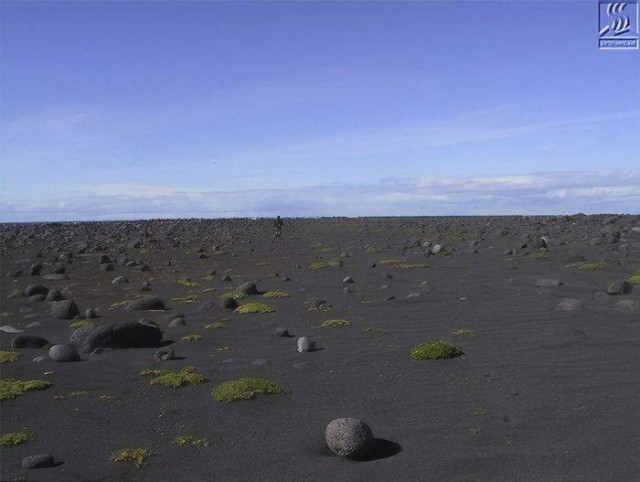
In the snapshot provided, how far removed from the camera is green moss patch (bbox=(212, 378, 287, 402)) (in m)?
8.82

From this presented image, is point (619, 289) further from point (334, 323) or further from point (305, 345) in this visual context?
point (305, 345)

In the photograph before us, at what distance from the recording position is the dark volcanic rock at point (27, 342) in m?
12.1

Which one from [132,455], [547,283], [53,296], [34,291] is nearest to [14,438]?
[132,455]

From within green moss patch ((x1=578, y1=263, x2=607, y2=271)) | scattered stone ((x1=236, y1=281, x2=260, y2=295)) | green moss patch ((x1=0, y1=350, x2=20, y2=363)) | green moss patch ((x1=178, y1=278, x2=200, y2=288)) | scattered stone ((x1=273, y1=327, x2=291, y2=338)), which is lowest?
green moss patch ((x1=0, y1=350, x2=20, y2=363))

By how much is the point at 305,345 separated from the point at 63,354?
457cm

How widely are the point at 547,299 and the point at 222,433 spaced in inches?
399

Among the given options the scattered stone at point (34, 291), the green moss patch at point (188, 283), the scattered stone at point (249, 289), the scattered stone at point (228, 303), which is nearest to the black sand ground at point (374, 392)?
the scattered stone at point (228, 303)

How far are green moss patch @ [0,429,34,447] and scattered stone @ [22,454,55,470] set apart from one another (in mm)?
808

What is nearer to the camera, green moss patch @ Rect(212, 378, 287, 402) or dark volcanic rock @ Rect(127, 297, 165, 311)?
green moss patch @ Rect(212, 378, 287, 402)

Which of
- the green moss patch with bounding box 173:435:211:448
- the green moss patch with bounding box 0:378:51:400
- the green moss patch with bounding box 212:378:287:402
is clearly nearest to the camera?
the green moss patch with bounding box 173:435:211:448

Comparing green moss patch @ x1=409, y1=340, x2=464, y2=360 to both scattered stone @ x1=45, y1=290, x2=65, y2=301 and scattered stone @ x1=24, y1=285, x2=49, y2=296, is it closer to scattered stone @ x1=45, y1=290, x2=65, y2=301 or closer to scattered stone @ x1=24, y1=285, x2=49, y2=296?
scattered stone @ x1=45, y1=290, x2=65, y2=301

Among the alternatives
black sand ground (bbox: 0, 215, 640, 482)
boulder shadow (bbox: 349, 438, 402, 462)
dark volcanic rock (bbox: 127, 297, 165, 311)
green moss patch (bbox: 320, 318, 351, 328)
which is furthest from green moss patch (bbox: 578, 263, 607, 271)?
boulder shadow (bbox: 349, 438, 402, 462)

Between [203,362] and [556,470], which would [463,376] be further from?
[203,362]

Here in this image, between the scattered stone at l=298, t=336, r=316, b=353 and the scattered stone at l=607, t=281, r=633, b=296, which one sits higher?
the scattered stone at l=607, t=281, r=633, b=296
